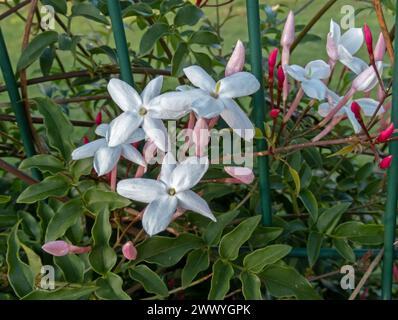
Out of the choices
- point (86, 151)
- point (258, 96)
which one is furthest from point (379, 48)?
point (86, 151)

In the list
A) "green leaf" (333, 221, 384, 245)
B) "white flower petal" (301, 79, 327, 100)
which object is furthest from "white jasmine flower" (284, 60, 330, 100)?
"green leaf" (333, 221, 384, 245)

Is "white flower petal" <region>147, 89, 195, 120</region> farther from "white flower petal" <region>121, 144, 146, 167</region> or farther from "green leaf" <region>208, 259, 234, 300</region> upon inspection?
"green leaf" <region>208, 259, 234, 300</region>

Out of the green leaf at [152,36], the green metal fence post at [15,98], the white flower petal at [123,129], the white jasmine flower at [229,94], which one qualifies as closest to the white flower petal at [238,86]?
the white jasmine flower at [229,94]

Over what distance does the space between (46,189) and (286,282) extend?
1.05 feet

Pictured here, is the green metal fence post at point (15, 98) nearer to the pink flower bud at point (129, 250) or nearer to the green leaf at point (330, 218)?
the pink flower bud at point (129, 250)

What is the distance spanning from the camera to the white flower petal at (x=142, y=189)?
698mm

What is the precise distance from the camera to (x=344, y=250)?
0.85m

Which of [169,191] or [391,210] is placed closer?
[169,191]

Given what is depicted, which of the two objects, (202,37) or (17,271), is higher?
(202,37)

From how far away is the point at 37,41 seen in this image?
2.83 feet

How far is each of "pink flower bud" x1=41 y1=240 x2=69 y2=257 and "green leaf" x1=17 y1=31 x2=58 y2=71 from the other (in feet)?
0.87

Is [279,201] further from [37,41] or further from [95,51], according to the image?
[37,41]

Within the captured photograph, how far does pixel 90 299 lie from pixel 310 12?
167 inches

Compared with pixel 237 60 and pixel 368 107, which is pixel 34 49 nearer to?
pixel 237 60
